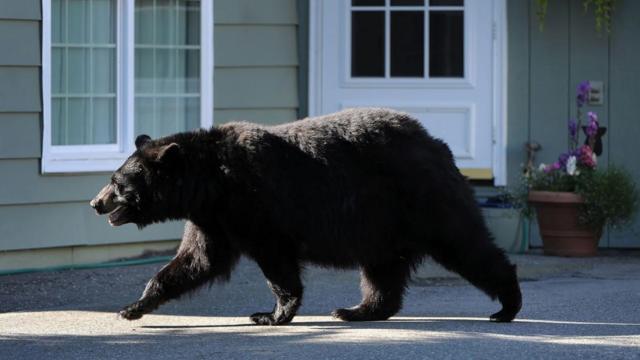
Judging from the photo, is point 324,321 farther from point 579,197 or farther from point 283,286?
point 579,197

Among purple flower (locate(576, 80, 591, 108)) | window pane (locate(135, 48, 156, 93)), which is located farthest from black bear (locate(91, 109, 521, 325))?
purple flower (locate(576, 80, 591, 108))

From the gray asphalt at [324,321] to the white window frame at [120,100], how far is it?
787 millimetres

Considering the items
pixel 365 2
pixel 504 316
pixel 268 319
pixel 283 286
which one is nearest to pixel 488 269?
pixel 504 316

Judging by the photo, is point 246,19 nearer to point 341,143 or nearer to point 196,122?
point 196,122

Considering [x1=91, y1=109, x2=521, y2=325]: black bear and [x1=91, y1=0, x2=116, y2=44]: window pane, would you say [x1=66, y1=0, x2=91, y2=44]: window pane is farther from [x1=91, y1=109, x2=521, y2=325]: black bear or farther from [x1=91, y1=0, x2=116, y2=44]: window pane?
[x1=91, y1=109, x2=521, y2=325]: black bear

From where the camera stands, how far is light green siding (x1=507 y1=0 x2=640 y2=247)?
11031 millimetres

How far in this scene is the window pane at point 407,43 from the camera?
11.1m

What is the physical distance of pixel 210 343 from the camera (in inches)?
271

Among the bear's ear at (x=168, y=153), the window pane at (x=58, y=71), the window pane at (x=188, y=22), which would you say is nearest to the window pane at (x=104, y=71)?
the window pane at (x=58, y=71)

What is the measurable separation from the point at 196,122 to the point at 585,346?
4736 millimetres

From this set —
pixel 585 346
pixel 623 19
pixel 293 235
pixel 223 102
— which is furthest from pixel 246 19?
pixel 585 346

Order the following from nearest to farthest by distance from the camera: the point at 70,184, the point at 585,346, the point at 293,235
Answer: the point at 585,346 < the point at 293,235 < the point at 70,184

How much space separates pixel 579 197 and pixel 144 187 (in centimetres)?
422

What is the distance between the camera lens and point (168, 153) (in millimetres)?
7273
